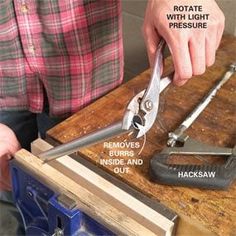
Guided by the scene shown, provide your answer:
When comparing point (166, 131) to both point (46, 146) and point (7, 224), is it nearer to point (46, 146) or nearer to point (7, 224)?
point (46, 146)

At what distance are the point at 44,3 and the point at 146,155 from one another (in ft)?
0.89

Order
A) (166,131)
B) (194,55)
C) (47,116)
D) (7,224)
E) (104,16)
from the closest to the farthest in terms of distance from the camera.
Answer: (194,55) < (166,131) < (104,16) < (47,116) < (7,224)

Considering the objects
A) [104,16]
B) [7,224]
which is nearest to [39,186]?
[104,16]

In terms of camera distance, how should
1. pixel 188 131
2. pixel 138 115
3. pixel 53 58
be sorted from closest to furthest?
pixel 138 115 < pixel 188 131 < pixel 53 58

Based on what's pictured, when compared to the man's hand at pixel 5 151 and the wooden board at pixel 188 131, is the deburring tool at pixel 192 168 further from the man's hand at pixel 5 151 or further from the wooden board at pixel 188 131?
the man's hand at pixel 5 151

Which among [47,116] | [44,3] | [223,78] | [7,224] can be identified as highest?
[44,3]

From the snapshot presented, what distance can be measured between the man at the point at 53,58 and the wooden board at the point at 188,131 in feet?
0.26

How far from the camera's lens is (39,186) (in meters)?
0.53

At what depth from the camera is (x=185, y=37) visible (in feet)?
1.50

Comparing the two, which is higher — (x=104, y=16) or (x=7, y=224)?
(x=104, y=16)

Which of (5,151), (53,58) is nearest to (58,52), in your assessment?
(53,58)

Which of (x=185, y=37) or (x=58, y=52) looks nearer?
(x=185, y=37)

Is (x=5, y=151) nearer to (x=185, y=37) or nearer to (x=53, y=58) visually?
(x=53, y=58)

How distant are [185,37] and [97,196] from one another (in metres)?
0.21
